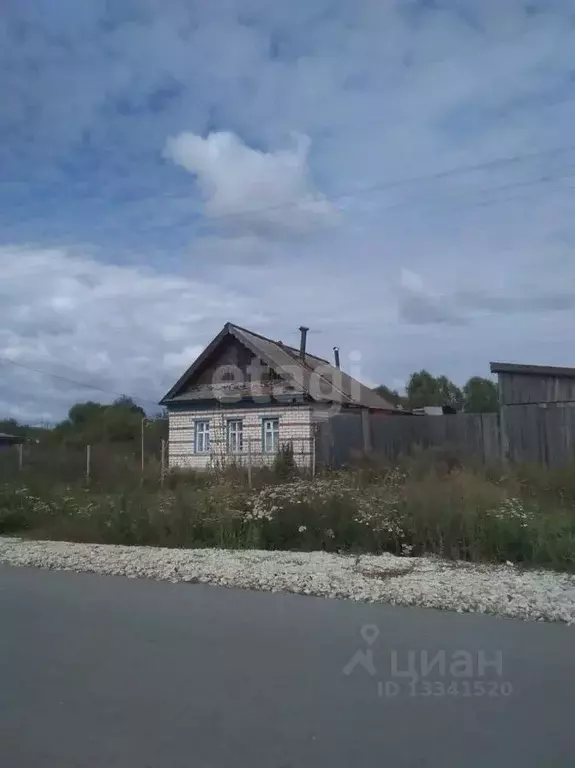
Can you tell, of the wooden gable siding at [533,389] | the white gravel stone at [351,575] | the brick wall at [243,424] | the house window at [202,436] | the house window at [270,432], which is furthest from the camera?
the house window at [202,436]

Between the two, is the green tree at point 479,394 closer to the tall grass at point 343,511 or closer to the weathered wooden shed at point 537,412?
the weathered wooden shed at point 537,412

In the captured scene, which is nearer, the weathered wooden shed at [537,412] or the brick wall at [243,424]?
the weathered wooden shed at [537,412]

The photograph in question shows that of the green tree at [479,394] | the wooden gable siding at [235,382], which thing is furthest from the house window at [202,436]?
the green tree at [479,394]

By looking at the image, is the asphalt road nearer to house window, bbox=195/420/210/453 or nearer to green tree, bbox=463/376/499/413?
Result: house window, bbox=195/420/210/453

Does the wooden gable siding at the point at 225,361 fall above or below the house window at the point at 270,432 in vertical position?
above

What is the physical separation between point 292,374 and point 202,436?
15.1 ft

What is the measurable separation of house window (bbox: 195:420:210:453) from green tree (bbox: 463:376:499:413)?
24876mm

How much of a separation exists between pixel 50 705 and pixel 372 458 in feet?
40.3

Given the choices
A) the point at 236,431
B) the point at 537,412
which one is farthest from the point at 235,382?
the point at 537,412

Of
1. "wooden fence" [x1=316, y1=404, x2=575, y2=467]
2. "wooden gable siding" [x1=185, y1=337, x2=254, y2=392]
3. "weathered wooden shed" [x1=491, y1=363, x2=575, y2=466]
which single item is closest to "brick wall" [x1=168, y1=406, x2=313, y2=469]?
"wooden gable siding" [x1=185, y1=337, x2=254, y2=392]

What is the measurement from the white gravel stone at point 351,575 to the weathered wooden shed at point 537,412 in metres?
7.28

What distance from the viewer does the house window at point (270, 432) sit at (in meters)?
27.5

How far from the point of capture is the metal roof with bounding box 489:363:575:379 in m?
17.8

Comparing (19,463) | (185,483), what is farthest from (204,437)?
(185,483)
